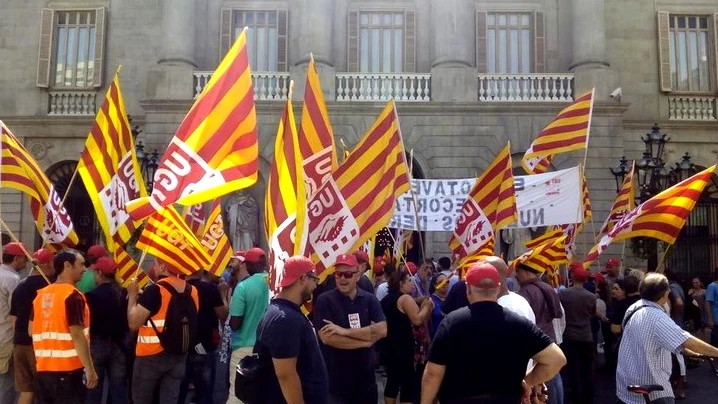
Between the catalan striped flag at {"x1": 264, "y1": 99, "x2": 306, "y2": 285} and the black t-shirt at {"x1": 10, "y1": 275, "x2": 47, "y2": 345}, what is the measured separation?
7.82 feet

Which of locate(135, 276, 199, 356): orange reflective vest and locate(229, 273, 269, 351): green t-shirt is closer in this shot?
locate(135, 276, 199, 356): orange reflective vest

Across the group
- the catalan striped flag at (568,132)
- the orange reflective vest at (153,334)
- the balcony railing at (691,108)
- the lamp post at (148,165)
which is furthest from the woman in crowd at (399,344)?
the balcony railing at (691,108)

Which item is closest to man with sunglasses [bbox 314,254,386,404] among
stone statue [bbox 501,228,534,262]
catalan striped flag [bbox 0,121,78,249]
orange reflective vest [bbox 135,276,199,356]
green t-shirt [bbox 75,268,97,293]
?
orange reflective vest [bbox 135,276,199,356]

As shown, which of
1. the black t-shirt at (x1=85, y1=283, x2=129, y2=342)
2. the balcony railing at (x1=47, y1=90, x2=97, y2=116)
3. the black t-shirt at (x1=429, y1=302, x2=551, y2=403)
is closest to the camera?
the black t-shirt at (x1=429, y1=302, x2=551, y2=403)

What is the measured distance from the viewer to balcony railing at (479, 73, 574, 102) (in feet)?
63.9

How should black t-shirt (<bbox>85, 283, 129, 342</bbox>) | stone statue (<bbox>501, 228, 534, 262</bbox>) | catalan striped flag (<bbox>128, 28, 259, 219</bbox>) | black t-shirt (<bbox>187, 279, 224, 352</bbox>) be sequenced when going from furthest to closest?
stone statue (<bbox>501, 228, 534, 262</bbox>) → black t-shirt (<bbox>187, 279, 224, 352</bbox>) → black t-shirt (<bbox>85, 283, 129, 342</bbox>) → catalan striped flag (<bbox>128, 28, 259, 219</bbox>)

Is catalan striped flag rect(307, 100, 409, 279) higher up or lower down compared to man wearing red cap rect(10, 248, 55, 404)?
higher up

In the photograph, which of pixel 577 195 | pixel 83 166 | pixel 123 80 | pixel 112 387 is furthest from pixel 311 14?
pixel 112 387

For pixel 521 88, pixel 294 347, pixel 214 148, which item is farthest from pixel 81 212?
pixel 294 347

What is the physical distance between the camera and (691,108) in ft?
69.4

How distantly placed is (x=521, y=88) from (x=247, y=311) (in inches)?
567

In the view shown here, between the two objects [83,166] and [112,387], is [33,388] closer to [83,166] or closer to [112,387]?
[112,387]

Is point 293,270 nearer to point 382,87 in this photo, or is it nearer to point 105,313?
point 105,313

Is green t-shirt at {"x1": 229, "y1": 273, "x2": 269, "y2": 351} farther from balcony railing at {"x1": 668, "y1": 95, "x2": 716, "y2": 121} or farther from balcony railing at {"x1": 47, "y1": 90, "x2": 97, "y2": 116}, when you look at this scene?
balcony railing at {"x1": 668, "y1": 95, "x2": 716, "y2": 121}
